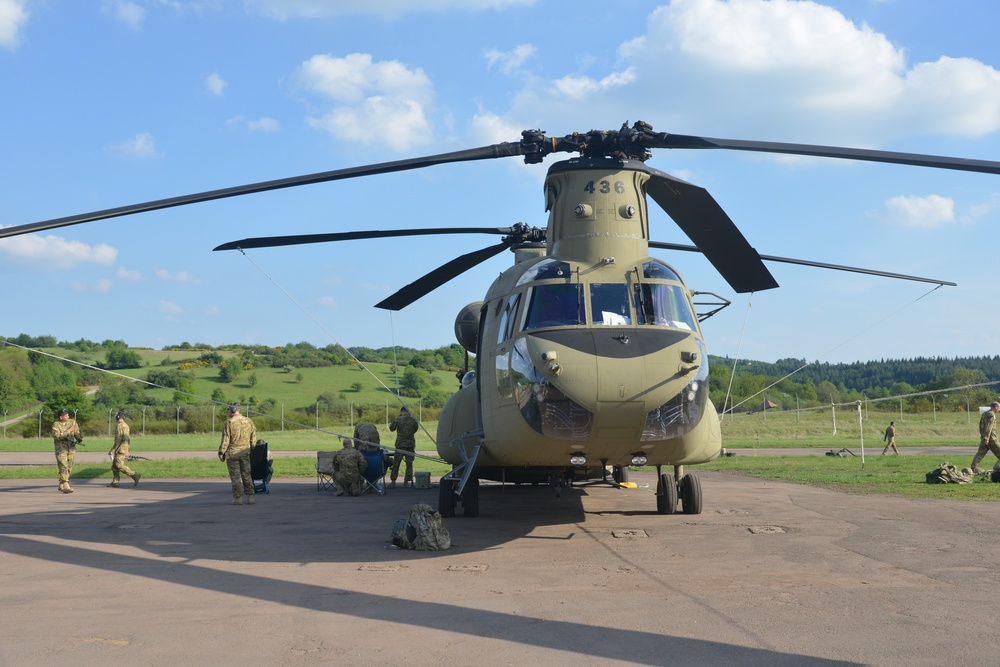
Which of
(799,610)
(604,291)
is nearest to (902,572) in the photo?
(799,610)

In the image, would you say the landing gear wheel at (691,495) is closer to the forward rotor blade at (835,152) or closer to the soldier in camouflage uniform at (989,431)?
the forward rotor blade at (835,152)

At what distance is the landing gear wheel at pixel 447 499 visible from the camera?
37.7ft

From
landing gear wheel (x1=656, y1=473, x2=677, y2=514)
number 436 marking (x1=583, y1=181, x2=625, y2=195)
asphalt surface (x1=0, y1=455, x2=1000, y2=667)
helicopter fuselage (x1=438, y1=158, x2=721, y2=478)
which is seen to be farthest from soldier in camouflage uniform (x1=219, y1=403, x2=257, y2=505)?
number 436 marking (x1=583, y1=181, x2=625, y2=195)

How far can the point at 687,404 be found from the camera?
828cm

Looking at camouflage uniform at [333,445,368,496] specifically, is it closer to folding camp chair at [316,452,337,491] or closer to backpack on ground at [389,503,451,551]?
folding camp chair at [316,452,337,491]

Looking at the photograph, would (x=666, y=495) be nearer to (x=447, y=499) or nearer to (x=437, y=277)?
(x=447, y=499)

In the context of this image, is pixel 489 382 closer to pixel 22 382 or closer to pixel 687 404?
pixel 687 404

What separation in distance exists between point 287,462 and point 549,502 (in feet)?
46.7

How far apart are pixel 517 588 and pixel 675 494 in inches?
225

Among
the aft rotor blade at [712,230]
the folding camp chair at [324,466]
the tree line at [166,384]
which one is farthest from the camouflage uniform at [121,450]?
the tree line at [166,384]

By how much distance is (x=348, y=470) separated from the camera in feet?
51.6

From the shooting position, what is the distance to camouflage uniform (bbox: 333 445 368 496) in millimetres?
15766

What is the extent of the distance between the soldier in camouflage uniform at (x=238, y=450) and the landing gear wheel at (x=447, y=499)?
166 inches

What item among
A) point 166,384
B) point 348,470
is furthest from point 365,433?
point 166,384
